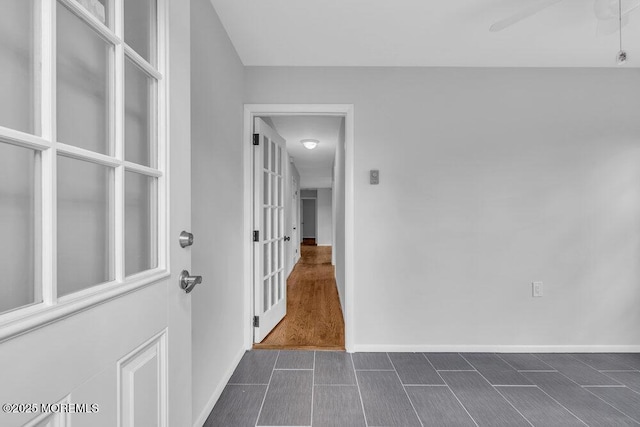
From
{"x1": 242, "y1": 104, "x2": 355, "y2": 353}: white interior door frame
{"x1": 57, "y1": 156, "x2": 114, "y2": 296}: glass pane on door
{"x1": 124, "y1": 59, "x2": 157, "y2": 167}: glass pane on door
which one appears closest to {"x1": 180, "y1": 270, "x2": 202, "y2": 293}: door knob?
{"x1": 57, "y1": 156, "x2": 114, "y2": 296}: glass pane on door

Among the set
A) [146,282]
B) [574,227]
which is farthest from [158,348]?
[574,227]

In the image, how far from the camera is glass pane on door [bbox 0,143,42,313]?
0.56 metres

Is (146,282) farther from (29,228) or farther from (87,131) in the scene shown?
(87,131)

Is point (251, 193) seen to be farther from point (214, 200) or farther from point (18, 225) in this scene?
point (18, 225)

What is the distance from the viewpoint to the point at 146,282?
32.4 inches

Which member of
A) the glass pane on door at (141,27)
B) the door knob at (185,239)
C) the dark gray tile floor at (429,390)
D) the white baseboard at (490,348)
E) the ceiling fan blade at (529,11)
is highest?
the ceiling fan blade at (529,11)

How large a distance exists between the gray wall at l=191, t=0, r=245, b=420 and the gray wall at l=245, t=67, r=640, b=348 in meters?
0.99

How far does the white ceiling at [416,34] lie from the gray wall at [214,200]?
29 centimetres

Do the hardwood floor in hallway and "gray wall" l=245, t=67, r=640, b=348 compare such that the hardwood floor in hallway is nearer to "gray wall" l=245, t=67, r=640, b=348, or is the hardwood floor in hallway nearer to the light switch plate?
"gray wall" l=245, t=67, r=640, b=348

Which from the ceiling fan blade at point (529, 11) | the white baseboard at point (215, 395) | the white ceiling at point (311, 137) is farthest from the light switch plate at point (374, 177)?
the white baseboard at point (215, 395)

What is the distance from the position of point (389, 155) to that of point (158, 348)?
86.0 inches

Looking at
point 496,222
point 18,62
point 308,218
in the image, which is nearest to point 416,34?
point 496,222

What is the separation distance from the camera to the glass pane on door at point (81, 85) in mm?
684

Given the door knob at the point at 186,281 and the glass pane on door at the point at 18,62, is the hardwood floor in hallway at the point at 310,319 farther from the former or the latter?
the glass pane on door at the point at 18,62
